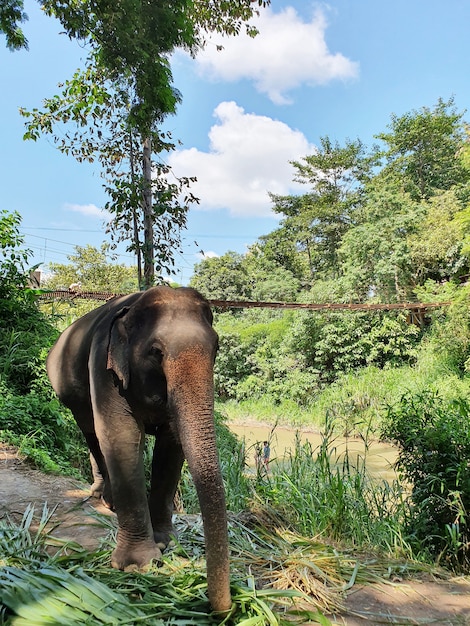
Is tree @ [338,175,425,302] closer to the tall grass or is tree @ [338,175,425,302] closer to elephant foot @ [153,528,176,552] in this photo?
the tall grass

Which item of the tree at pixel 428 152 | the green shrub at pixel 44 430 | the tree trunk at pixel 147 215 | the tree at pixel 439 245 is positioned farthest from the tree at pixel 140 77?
the tree at pixel 428 152

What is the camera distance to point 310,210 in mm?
28188

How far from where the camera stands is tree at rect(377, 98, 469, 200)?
Answer: 77.9ft

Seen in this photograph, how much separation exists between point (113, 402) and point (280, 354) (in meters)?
19.8

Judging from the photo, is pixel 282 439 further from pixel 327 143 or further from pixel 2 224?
pixel 327 143

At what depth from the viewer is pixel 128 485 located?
2588 mm

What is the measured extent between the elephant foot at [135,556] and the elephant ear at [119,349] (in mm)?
882

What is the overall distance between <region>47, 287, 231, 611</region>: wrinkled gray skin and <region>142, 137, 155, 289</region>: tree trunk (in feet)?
9.27

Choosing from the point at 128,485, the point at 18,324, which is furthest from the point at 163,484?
the point at 18,324

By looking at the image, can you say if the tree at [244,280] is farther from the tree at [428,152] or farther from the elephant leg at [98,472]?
the elephant leg at [98,472]

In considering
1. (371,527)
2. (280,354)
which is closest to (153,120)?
(371,527)

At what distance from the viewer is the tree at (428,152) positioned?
23750 mm

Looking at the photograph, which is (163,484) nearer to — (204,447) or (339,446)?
(204,447)

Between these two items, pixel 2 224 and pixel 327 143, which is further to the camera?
pixel 327 143
